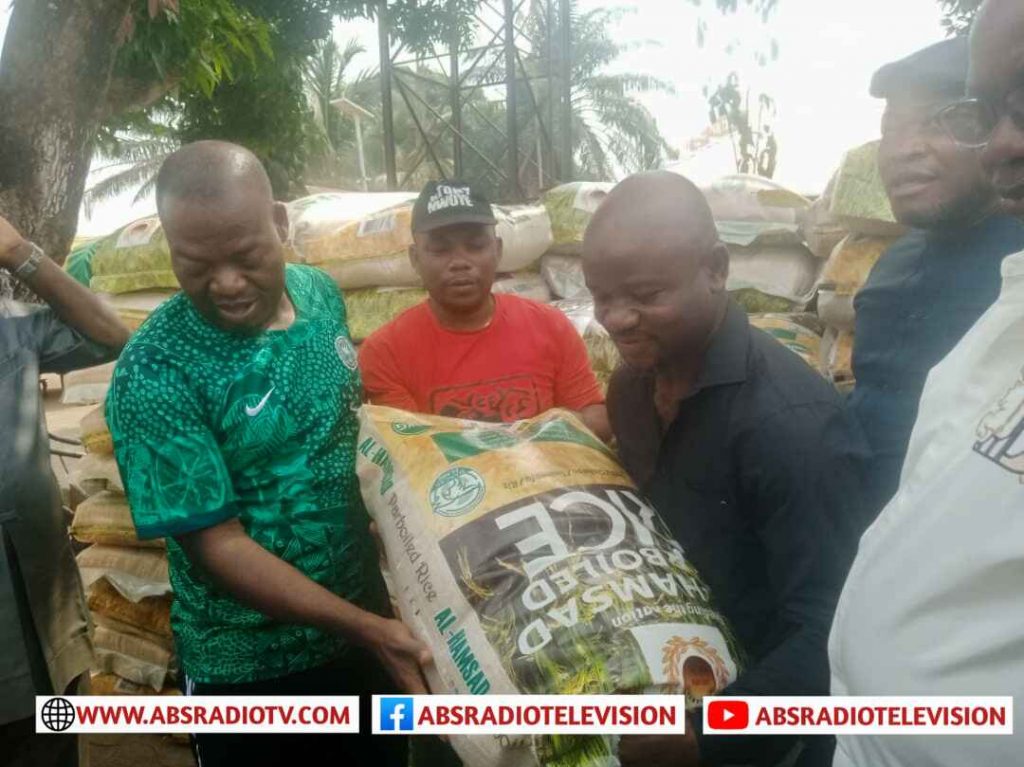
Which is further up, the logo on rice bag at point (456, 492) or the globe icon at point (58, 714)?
the logo on rice bag at point (456, 492)

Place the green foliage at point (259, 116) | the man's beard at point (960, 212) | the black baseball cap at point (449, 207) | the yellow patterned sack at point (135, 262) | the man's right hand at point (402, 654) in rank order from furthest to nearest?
1. the green foliage at point (259, 116)
2. the yellow patterned sack at point (135, 262)
3. the black baseball cap at point (449, 207)
4. the man's beard at point (960, 212)
5. the man's right hand at point (402, 654)

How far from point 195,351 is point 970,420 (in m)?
1.13

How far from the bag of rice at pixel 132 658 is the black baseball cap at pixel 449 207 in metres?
1.70

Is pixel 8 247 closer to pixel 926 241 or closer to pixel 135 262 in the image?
pixel 926 241

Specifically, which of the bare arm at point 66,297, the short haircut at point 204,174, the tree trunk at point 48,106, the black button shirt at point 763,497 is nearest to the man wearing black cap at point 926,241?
the black button shirt at point 763,497

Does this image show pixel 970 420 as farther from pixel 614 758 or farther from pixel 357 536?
pixel 357 536

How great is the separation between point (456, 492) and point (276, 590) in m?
0.34

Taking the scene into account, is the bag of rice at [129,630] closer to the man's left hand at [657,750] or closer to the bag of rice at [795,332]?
the man's left hand at [657,750]

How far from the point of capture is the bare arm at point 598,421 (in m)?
1.76

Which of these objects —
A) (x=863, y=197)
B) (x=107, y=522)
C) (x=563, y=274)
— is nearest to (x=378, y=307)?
(x=563, y=274)

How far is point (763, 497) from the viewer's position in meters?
1.12

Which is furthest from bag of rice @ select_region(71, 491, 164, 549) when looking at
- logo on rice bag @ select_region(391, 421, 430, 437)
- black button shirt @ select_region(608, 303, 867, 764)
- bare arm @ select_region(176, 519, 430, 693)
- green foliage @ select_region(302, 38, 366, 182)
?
green foliage @ select_region(302, 38, 366, 182)

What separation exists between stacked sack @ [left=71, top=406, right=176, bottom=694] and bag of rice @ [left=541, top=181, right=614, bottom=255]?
7.01ft

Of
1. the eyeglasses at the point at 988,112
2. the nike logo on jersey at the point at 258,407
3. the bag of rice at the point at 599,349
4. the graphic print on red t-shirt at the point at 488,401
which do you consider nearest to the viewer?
the eyeglasses at the point at 988,112
